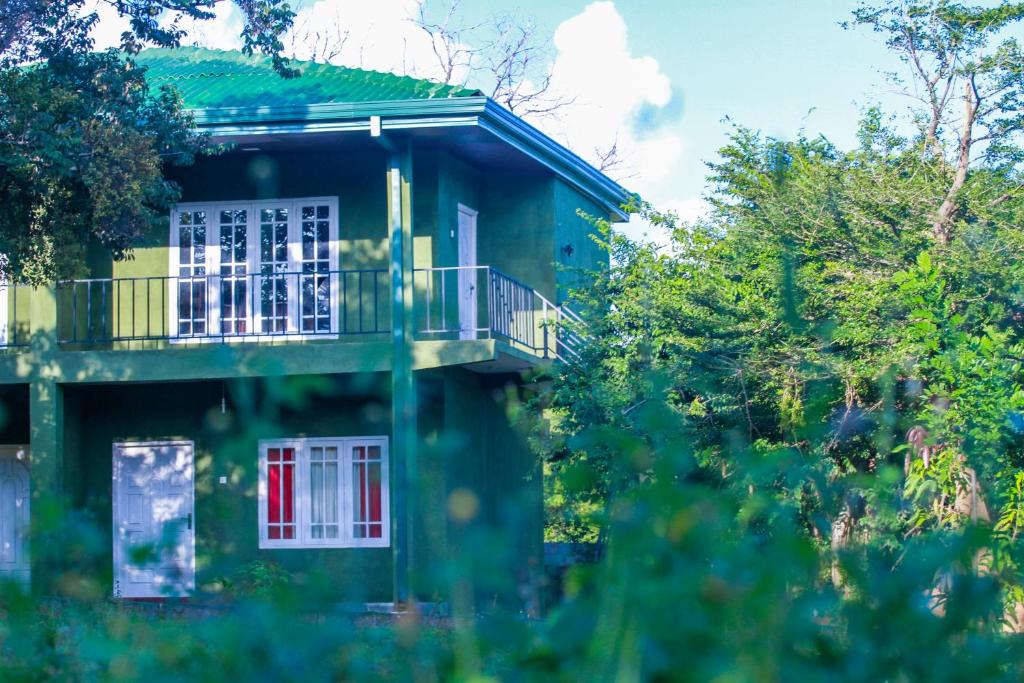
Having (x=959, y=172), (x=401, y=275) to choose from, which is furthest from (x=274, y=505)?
(x=959, y=172)

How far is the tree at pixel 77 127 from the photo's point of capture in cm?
1099

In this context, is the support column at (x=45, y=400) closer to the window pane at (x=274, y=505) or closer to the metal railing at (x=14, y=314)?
the metal railing at (x=14, y=314)

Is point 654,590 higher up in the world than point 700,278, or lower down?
lower down

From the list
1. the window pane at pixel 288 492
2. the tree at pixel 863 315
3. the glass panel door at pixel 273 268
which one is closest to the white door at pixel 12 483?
the window pane at pixel 288 492

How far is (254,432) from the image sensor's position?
2.29m

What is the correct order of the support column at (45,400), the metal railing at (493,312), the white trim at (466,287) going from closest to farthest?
1. the support column at (45,400)
2. the metal railing at (493,312)
3. the white trim at (466,287)

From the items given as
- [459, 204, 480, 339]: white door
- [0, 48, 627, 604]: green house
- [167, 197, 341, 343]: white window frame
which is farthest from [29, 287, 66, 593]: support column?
[459, 204, 480, 339]: white door

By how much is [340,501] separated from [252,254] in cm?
303

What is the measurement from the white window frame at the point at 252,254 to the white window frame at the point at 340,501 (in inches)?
51.2

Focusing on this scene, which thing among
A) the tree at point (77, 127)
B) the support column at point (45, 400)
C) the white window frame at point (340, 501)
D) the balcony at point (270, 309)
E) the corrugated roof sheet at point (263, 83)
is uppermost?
the corrugated roof sheet at point (263, 83)

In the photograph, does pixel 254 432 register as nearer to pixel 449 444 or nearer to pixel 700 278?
pixel 449 444

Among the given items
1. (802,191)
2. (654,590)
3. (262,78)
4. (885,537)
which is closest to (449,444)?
(654,590)

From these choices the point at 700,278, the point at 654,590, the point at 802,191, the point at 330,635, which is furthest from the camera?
the point at 802,191

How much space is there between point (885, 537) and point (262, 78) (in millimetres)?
14799
